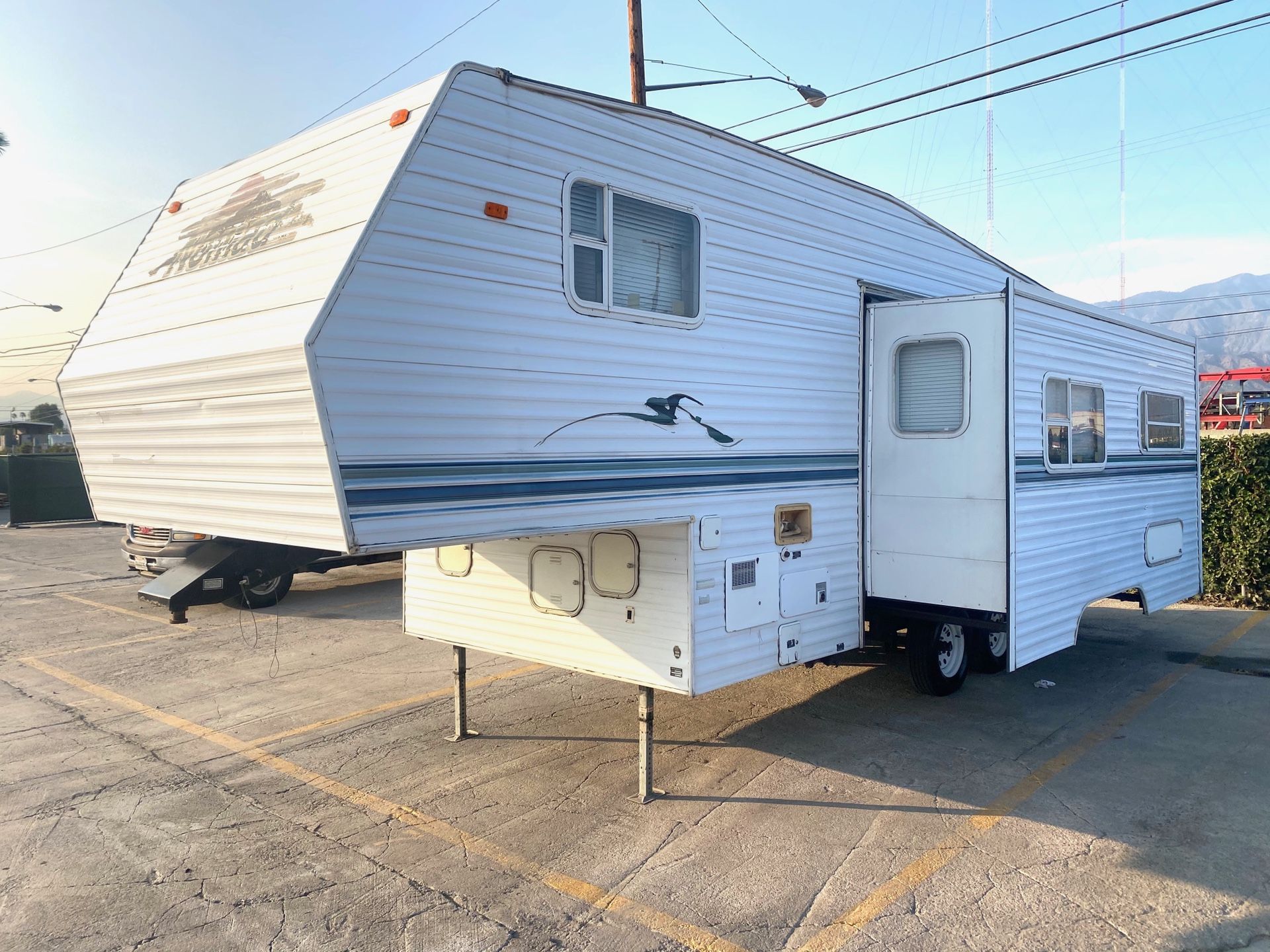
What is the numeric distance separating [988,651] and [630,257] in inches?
196

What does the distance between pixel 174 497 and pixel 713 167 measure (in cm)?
350

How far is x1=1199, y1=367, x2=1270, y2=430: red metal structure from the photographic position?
24.0 meters

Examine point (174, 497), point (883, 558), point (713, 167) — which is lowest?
point (883, 558)

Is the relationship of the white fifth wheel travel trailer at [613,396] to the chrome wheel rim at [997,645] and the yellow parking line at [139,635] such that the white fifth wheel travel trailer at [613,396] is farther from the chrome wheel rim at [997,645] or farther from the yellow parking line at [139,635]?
the yellow parking line at [139,635]

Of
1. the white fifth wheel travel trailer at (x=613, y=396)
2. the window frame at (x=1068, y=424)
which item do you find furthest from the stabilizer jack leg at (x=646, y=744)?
the window frame at (x=1068, y=424)

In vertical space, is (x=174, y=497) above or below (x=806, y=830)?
above

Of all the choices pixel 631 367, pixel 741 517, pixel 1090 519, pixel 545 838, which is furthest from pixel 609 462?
pixel 1090 519

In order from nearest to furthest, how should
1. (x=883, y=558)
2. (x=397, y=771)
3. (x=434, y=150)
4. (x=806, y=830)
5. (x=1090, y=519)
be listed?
(x=434, y=150), (x=806, y=830), (x=397, y=771), (x=883, y=558), (x=1090, y=519)

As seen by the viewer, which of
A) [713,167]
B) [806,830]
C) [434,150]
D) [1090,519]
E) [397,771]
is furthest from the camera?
[1090,519]

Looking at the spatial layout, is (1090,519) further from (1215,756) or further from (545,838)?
(545,838)

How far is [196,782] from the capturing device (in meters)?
5.54

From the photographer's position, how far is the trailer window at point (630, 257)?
14.9ft

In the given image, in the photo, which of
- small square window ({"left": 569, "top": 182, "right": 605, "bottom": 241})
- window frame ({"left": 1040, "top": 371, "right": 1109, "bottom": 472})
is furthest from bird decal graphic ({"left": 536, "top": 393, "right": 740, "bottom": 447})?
window frame ({"left": 1040, "top": 371, "right": 1109, "bottom": 472})

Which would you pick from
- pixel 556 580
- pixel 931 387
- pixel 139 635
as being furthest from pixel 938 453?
pixel 139 635
